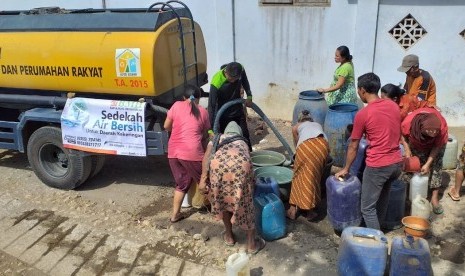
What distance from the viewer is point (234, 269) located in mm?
3852

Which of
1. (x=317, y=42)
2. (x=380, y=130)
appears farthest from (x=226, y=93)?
(x=317, y=42)

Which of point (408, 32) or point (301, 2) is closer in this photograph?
point (408, 32)

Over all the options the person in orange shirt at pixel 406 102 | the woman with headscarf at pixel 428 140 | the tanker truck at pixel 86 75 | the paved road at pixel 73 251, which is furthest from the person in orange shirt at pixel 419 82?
the paved road at pixel 73 251

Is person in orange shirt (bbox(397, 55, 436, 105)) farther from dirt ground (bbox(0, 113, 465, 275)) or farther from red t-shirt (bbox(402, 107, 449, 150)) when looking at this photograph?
dirt ground (bbox(0, 113, 465, 275))

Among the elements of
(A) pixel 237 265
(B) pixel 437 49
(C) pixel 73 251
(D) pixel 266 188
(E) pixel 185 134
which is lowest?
(C) pixel 73 251

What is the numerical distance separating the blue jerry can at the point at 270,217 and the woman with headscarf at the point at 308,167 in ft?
1.09

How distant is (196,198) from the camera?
5426 millimetres

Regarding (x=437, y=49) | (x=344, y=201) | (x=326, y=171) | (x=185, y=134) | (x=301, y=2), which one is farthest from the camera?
(x=301, y=2)

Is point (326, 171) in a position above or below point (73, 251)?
above

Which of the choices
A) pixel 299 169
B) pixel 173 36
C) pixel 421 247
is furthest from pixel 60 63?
pixel 421 247

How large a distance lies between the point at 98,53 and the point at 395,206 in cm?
396

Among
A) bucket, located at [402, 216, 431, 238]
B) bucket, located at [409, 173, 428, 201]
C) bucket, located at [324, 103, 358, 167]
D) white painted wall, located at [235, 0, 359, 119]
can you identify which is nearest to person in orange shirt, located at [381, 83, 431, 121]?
bucket, located at [409, 173, 428, 201]

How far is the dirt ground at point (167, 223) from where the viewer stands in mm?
4465

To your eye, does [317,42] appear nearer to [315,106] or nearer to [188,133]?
[315,106]
